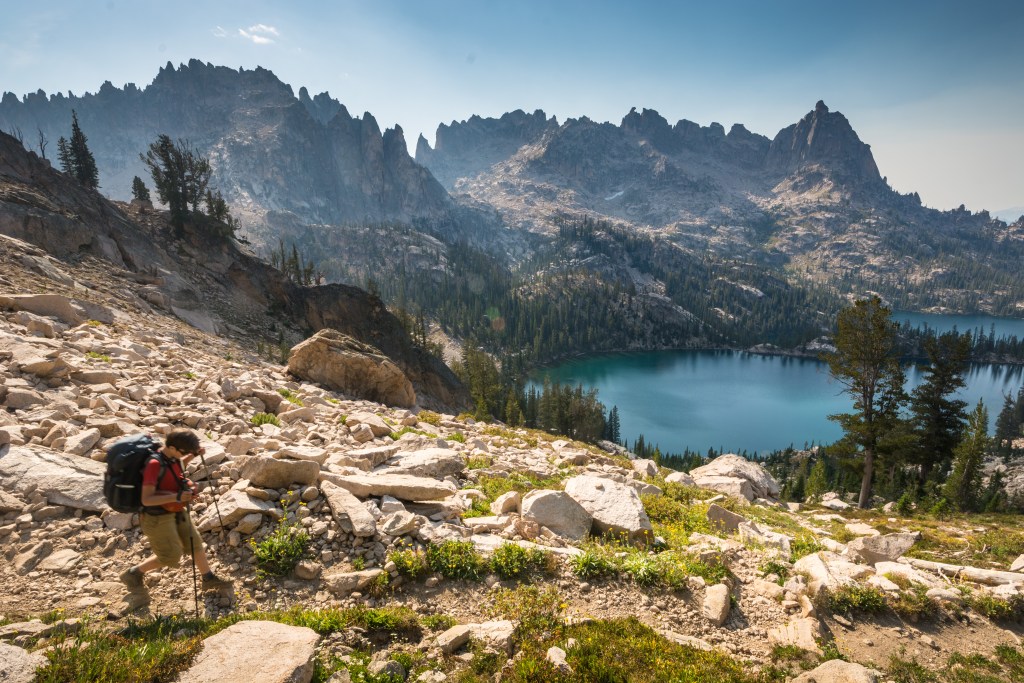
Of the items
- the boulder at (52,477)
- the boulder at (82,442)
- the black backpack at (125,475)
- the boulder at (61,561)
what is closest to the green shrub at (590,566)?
the black backpack at (125,475)

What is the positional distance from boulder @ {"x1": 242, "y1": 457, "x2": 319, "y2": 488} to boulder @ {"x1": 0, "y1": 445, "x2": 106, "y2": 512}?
2.16 m

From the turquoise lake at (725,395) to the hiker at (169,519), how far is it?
102446 mm

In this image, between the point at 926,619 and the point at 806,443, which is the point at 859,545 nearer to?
the point at 926,619

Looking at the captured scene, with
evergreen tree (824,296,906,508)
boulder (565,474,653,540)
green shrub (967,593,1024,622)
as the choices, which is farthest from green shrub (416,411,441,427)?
evergreen tree (824,296,906,508)

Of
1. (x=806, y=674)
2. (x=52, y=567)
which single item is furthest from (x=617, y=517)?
(x=52, y=567)

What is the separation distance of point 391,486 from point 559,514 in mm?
3829

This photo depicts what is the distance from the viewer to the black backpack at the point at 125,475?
6.38 meters

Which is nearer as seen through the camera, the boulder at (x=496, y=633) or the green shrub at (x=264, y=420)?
the boulder at (x=496, y=633)

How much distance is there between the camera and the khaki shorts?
257 inches

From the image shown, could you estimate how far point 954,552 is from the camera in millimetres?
12297

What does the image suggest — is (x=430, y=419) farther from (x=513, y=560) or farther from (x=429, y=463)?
(x=513, y=560)

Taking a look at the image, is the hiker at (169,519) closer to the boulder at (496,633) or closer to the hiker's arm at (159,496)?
the hiker's arm at (159,496)

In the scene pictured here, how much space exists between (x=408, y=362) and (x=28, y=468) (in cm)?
4344

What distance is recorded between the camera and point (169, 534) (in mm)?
6637
